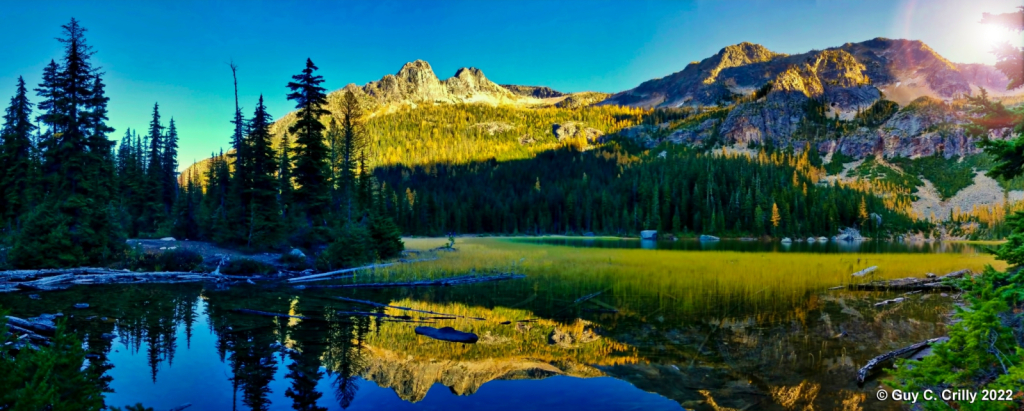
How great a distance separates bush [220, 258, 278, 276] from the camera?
26594 mm

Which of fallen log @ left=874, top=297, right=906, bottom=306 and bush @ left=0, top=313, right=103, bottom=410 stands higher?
bush @ left=0, top=313, right=103, bottom=410

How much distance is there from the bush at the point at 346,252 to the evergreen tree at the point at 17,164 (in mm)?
26282

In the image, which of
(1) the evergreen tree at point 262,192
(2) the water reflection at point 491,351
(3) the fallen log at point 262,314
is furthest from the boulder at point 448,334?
(1) the evergreen tree at point 262,192

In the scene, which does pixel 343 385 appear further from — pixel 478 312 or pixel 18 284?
pixel 18 284

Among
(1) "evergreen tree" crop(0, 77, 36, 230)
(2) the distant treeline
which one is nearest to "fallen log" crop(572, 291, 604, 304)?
(1) "evergreen tree" crop(0, 77, 36, 230)

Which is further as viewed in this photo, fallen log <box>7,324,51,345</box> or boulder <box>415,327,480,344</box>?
boulder <box>415,327,480,344</box>

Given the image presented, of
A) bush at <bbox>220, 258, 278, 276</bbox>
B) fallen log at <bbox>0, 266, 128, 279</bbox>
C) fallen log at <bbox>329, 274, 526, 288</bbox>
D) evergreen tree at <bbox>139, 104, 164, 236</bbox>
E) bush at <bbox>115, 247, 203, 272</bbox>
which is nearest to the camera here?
fallen log at <bbox>0, 266, 128, 279</bbox>

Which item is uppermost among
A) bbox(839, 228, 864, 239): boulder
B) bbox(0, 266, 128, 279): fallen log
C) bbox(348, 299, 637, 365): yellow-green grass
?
bbox(0, 266, 128, 279): fallen log

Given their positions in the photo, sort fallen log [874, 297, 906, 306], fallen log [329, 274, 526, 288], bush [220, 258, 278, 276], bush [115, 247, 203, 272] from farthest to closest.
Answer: bush [220, 258, 278, 276]
bush [115, 247, 203, 272]
fallen log [329, 274, 526, 288]
fallen log [874, 297, 906, 306]

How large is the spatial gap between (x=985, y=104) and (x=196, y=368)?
746 inches

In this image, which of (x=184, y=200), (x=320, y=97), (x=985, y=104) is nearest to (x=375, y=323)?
(x=985, y=104)

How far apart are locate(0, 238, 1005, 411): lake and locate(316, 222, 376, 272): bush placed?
19.1 ft

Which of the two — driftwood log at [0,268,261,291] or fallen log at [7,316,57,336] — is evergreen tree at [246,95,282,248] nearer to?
driftwood log at [0,268,261,291]

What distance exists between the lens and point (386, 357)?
39.3 feet
